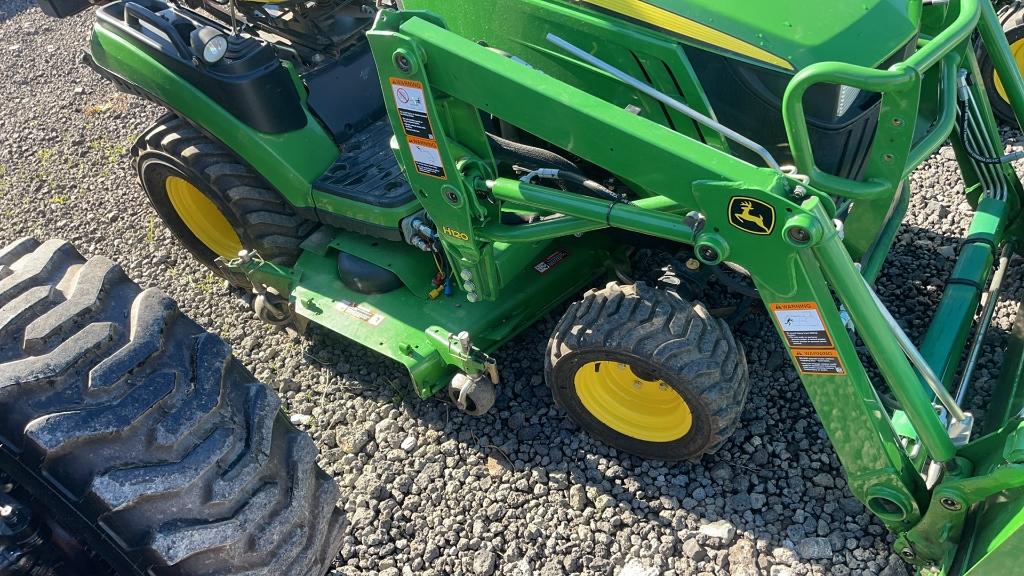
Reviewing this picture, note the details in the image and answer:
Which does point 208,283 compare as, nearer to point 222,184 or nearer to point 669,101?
point 222,184

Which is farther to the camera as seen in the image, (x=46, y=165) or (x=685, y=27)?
(x=46, y=165)

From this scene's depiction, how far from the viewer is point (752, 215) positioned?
2.59 m

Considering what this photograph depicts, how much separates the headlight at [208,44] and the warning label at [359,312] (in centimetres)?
123

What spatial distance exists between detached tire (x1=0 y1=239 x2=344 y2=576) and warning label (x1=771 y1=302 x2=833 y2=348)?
157 cm

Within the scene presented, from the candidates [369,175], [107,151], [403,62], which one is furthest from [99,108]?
[403,62]

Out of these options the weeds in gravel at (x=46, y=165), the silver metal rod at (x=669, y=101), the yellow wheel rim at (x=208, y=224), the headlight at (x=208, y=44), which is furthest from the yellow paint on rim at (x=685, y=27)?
the weeds in gravel at (x=46, y=165)

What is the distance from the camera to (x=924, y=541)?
117 inches

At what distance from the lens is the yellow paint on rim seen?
9.95 ft

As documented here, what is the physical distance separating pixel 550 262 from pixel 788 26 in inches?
61.0

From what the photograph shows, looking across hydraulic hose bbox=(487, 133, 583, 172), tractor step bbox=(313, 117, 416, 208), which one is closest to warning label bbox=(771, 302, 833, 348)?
hydraulic hose bbox=(487, 133, 583, 172)

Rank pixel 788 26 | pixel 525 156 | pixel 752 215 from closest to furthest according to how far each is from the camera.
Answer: pixel 752 215 < pixel 788 26 < pixel 525 156

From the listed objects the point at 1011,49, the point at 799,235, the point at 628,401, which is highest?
the point at 799,235

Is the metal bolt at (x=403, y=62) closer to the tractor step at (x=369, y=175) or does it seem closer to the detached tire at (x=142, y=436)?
the tractor step at (x=369, y=175)

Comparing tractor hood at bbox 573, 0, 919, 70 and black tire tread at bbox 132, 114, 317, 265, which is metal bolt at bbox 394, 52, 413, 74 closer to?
tractor hood at bbox 573, 0, 919, 70
